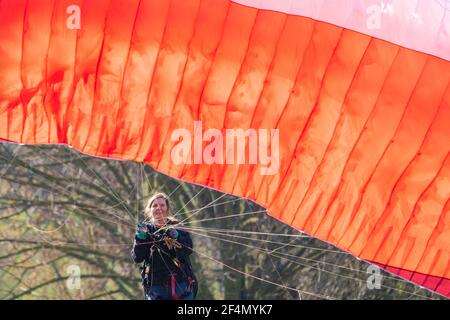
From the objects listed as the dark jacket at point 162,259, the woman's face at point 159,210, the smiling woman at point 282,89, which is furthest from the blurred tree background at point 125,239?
the smiling woman at point 282,89

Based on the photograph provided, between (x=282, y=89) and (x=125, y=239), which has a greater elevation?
(x=282, y=89)

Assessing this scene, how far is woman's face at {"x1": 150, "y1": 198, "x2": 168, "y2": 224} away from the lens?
25.2 feet

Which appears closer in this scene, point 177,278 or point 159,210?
point 159,210

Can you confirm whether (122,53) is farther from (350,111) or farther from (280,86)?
(350,111)

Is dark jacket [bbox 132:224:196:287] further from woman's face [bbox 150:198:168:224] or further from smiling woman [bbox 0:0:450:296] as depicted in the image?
smiling woman [bbox 0:0:450:296]

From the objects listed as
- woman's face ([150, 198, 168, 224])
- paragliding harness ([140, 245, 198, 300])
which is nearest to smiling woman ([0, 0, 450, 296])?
woman's face ([150, 198, 168, 224])

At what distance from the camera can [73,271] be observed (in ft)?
46.9

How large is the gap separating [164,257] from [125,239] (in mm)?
6504

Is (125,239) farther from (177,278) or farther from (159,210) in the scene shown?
(159,210)

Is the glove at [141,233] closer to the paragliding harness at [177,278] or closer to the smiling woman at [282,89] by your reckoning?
the paragliding harness at [177,278]

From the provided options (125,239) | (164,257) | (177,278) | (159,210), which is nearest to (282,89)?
(159,210)

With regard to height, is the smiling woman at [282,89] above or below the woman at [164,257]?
above

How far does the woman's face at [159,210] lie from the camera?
25.2ft

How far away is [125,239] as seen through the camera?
14.3 meters
